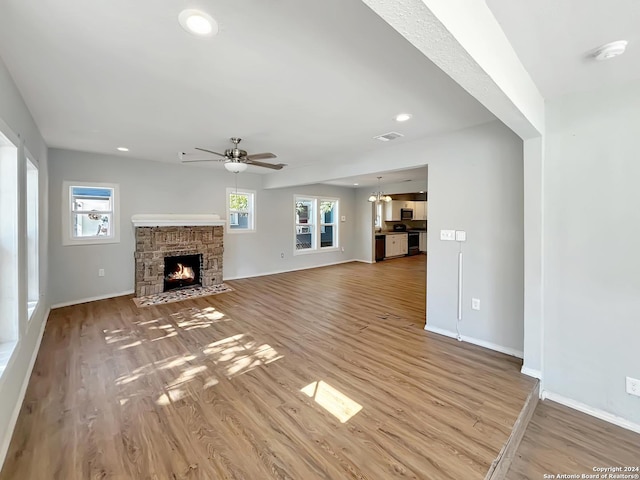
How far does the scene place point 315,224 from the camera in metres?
8.28

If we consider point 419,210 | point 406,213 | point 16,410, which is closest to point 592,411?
point 16,410

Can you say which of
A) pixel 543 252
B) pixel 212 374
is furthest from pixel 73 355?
pixel 543 252

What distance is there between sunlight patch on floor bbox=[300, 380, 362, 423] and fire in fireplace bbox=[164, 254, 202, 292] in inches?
172

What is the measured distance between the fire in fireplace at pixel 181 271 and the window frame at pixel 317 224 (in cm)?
263

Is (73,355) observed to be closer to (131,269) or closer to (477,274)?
(131,269)

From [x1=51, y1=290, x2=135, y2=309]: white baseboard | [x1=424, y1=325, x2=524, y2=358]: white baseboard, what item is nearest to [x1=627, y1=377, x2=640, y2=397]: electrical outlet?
[x1=424, y1=325, x2=524, y2=358]: white baseboard

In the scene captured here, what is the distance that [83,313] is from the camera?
13.9 feet

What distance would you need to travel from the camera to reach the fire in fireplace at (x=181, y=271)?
5.72 meters

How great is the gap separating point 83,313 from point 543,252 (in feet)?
19.1

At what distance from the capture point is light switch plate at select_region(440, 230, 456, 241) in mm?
3348

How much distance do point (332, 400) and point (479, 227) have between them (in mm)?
2367

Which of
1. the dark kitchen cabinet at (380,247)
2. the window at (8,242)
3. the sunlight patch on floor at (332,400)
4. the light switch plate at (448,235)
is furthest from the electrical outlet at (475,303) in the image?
the dark kitchen cabinet at (380,247)

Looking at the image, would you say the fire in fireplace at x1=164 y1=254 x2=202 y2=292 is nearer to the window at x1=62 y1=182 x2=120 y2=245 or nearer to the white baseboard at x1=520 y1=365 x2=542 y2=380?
the window at x1=62 y1=182 x2=120 y2=245

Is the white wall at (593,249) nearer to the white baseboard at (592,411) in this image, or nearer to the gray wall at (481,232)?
the white baseboard at (592,411)
